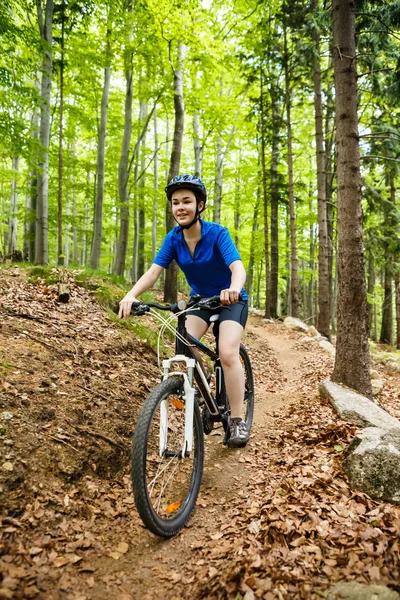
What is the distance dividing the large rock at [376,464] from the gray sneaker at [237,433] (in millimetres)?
1230

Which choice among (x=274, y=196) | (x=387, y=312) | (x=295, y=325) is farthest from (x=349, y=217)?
(x=387, y=312)

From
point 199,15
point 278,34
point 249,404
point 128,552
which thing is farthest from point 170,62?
point 128,552

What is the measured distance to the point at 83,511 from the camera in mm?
2846

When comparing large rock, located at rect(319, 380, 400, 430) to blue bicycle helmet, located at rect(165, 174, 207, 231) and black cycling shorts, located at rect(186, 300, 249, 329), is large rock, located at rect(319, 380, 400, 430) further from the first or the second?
blue bicycle helmet, located at rect(165, 174, 207, 231)

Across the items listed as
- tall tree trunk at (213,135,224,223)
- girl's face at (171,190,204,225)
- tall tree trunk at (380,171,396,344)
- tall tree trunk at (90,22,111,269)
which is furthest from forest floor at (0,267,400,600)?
tall tree trunk at (213,135,224,223)

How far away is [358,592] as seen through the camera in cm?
190

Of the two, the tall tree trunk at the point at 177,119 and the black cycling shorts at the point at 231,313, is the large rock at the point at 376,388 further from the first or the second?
the tall tree trunk at the point at 177,119

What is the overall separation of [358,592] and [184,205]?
120 inches

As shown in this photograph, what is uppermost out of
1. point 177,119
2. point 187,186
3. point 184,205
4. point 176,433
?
point 177,119

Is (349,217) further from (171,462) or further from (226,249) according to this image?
(171,462)

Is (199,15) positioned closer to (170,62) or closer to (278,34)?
(170,62)

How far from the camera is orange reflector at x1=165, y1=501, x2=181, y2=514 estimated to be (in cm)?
287

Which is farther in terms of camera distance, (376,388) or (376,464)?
(376,388)

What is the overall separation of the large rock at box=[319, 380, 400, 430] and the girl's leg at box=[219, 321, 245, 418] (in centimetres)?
150
